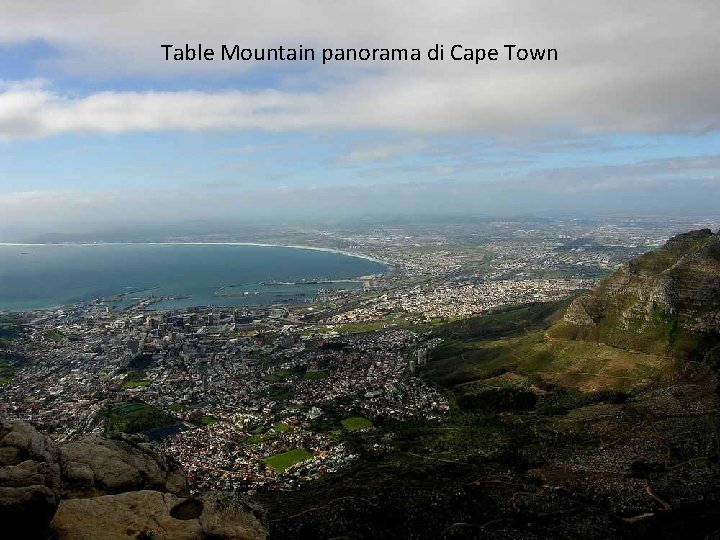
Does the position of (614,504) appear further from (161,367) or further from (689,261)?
(161,367)

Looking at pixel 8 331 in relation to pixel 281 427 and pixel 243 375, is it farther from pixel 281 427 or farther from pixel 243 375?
pixel 281 427

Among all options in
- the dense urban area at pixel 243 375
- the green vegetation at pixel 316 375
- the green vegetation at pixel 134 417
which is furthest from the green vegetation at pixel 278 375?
the green vegetation at pixel 134 417

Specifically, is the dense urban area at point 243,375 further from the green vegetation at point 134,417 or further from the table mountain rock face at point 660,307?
the table mountain rock face at point 660,307

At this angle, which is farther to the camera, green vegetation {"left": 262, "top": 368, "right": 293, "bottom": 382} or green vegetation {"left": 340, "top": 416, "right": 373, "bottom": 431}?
green vegetation {"left": 262, "top": 368, "right": 293, "bottom": 382}

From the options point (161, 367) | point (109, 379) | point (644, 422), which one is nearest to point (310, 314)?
point (161, 367)

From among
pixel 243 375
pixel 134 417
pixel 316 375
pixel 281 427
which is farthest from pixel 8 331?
pixel 281 427

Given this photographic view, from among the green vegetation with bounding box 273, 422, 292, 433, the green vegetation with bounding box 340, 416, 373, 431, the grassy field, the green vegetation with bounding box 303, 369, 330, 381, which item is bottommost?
the grassy field

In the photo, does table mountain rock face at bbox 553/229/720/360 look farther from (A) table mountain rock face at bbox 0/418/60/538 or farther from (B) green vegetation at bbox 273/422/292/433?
(A) table mountain rock face at bbox 0/418/60/538

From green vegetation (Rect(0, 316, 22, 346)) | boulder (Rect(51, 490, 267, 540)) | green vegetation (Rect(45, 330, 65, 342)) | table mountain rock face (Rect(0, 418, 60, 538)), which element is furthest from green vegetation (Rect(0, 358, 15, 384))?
table mountain rock face (Rect(0, 418, 60, 538))

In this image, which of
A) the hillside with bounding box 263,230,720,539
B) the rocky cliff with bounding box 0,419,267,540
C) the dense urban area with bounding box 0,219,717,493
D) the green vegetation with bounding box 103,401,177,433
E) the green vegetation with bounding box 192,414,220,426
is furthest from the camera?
the green vegetation with bounding box 192,414,220,426

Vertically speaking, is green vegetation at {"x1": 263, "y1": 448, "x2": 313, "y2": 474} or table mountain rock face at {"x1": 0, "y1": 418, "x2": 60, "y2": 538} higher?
table mountain rock face at {"x1": 0, "y1": 418, "x2": 60, "y2": 538}
